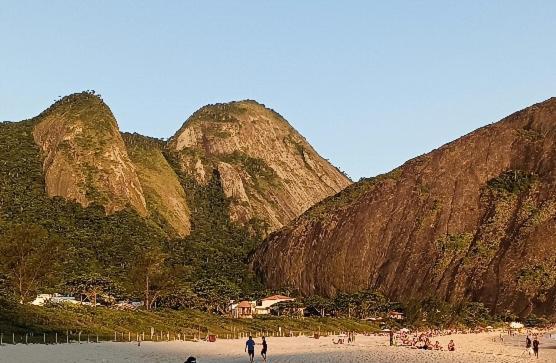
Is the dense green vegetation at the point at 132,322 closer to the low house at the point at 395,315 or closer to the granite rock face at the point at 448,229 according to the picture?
the low house at the point at 395,315

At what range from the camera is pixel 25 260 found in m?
91.4

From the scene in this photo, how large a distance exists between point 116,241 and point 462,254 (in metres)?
85.0

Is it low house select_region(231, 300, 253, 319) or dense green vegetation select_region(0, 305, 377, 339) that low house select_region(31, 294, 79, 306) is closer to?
dense green vegetation select_region(0, 305, 377, 339)

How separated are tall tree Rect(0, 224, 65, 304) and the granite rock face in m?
82.8

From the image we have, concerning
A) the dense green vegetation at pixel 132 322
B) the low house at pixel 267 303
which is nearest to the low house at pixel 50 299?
the dense green vegetation at pixel 132 322

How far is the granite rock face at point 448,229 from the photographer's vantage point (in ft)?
472

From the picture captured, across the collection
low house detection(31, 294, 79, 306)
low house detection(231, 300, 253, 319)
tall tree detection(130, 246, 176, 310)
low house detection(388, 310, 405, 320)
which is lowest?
low house detection(388, 310, 405, 320)

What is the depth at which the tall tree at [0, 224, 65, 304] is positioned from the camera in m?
91.1

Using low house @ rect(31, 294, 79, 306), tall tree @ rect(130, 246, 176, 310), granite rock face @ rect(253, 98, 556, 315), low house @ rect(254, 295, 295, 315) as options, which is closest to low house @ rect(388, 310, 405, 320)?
granite rock face @ rect(253, 98, 556, 315)

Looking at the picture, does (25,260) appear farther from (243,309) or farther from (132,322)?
(243,309)

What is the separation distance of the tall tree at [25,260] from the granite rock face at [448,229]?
82.8m

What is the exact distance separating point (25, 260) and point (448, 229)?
101 meters

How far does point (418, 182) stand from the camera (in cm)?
17600

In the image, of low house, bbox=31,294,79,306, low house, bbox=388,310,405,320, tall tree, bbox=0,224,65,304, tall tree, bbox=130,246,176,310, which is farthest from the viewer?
low house, bbox=388,310,405,320
